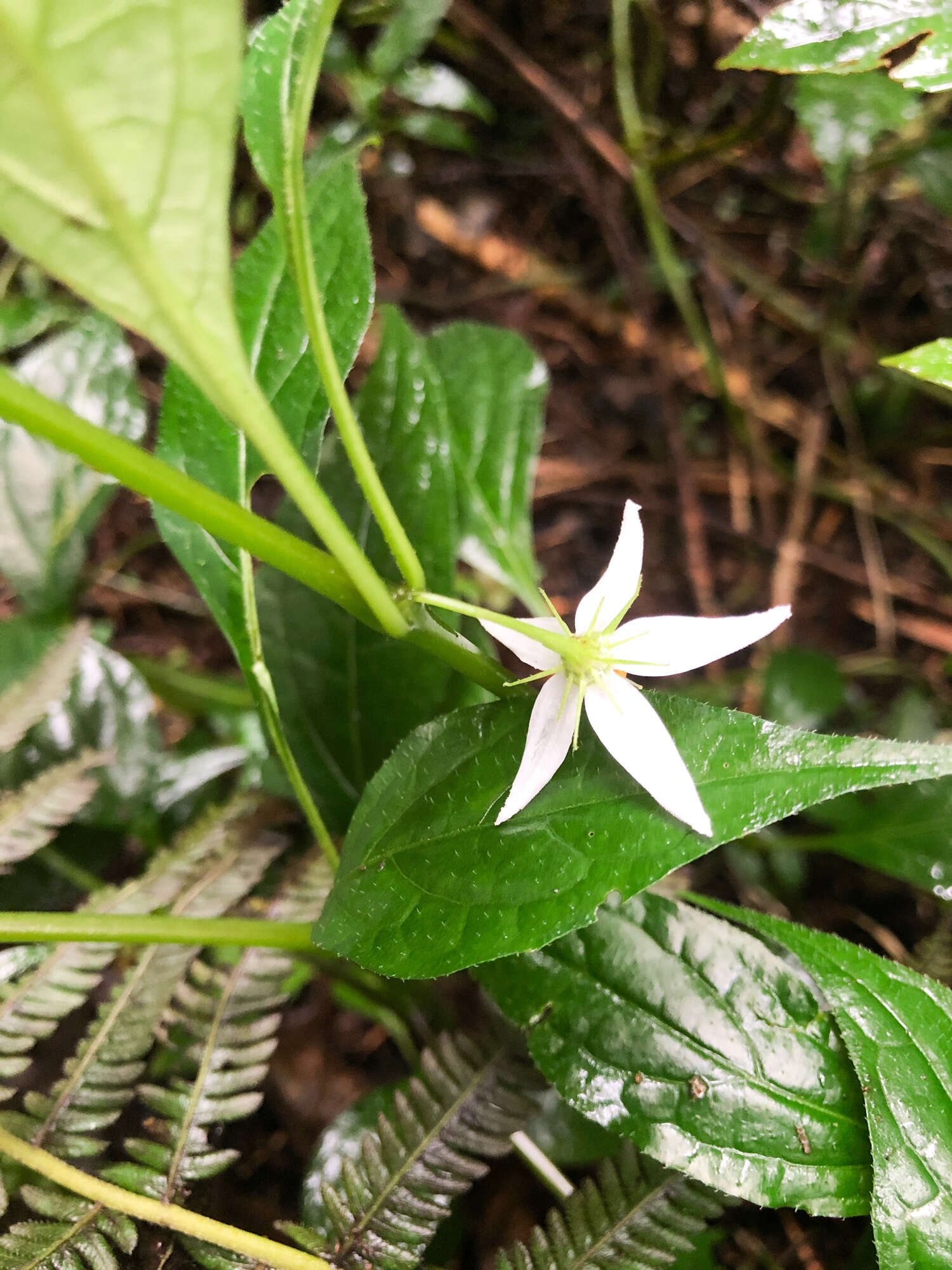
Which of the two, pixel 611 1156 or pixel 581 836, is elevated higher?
pixel 581 836

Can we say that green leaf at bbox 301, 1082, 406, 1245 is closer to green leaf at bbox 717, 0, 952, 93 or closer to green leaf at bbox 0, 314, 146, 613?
green leaf at bbox 0, 314, 146, 613

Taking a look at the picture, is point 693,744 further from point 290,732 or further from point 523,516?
point 523,516

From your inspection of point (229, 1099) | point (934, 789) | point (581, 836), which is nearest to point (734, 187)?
point (934, 789)

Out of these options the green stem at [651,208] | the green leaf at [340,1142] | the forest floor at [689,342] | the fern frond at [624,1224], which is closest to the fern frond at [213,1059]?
the green leaf at [340,1142]

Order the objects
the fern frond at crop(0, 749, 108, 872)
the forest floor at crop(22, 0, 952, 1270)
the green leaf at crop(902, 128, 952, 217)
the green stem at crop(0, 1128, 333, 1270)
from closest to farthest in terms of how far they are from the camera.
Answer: the green stem at crop(0, 1128, 333, 1270)
the fern frond at crop(0, 749, 108, 872)
the green leaf at crop(902, 128, 952, 217)
the forest floor at crop(22, 0, 952, 1270)

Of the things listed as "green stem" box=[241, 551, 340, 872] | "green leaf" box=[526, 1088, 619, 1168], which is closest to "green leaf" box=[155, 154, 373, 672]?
"green stem" box=[241, 551, 340, 872]

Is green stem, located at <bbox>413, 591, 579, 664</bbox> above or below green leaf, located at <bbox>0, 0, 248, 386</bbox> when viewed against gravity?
below

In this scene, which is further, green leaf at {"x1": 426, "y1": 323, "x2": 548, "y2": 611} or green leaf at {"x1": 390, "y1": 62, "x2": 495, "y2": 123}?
green leaf at {"x1": 390, "y1": 62, "x2": 495, "y2": 123}
